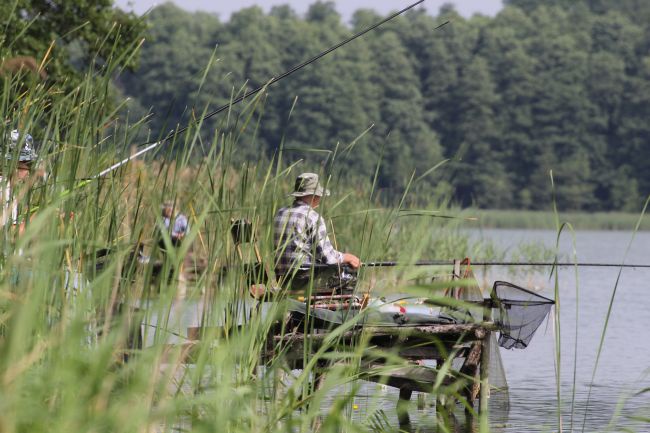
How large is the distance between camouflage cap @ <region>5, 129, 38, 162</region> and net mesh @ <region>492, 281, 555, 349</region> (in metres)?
2.44

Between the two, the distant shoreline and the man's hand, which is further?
the distant shoreline

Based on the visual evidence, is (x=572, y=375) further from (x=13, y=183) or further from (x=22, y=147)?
(x=13, y=183)

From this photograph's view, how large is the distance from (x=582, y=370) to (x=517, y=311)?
3.80 meters

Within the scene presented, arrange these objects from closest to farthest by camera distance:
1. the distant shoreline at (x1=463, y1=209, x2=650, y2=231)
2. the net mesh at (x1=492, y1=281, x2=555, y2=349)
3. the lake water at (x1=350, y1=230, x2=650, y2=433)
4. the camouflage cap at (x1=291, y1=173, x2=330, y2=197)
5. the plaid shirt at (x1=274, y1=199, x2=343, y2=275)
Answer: the plaid shirt at (x1=274, y1=199, x2=343, y2=275)
the net mesh at (x1=492, y1=281, x2=555, y2=349)
the camouflage cap at (x1=291, y1=173, x2=330, y2=197)
the lake water at (x1=350, y1=230, x2=650, y2=433)
the distant shoreline at (x1=463, y1=209, x2=650, y2=231)

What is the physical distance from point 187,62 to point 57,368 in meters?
66.9

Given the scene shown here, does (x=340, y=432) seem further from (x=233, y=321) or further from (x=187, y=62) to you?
(x=187, y=62)

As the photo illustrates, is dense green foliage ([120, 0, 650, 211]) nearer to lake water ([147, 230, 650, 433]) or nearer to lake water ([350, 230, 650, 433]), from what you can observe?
lake water ([350, 230, 650, 433])

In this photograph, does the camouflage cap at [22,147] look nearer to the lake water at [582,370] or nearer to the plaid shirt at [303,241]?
the lake water at [582,370]

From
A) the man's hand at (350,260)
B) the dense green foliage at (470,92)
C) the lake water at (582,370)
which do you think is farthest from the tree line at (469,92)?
the man's hand at (350,260)

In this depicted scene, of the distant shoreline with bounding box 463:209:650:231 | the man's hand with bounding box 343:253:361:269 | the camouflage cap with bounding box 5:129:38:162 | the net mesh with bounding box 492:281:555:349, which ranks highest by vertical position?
the distant shoreline with bounding box 463:209:650:231

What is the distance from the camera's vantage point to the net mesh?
21.8ft

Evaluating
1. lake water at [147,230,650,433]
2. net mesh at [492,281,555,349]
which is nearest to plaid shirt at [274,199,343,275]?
lake water at [147,230,650,433]

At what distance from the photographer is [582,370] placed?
10312 millimetres

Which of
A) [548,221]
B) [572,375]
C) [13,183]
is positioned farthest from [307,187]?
[548,221]
